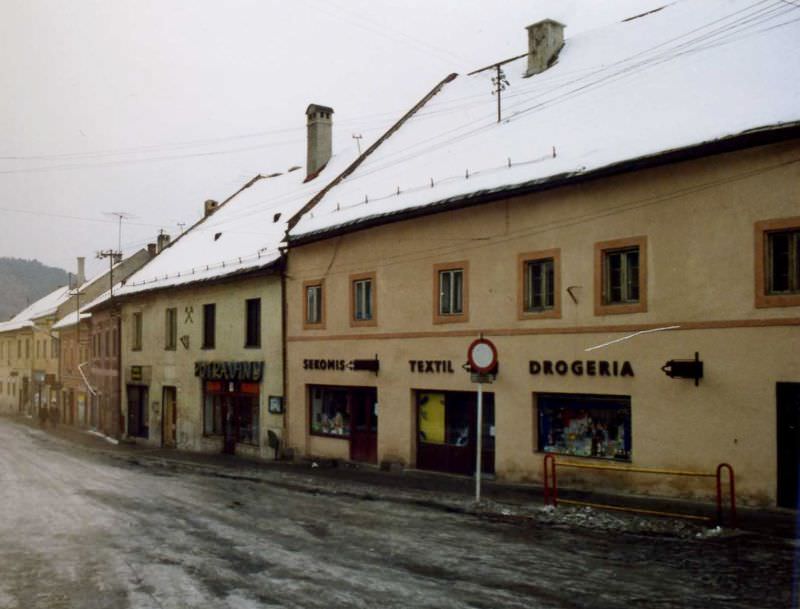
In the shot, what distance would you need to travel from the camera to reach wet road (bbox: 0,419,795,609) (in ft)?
29.0

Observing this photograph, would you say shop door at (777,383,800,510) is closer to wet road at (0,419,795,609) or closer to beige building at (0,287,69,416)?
wet road at (0,419,795,609)

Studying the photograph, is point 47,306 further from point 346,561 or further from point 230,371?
point 346,561

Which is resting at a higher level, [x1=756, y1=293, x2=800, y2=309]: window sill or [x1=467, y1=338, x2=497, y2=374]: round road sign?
[x1=756, y1=293, x2=800, y2=309]: window sill

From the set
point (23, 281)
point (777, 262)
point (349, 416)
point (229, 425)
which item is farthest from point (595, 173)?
point (23, 281)

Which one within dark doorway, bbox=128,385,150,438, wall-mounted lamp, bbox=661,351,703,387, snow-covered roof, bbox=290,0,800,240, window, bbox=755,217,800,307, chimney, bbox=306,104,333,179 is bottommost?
dark doorway, bbox=128,385,150,438

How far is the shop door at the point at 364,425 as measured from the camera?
22234mm

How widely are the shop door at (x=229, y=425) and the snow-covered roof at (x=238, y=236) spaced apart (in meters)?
4.70

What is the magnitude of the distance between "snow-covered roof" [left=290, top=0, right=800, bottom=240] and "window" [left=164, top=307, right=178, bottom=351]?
34.1 ft

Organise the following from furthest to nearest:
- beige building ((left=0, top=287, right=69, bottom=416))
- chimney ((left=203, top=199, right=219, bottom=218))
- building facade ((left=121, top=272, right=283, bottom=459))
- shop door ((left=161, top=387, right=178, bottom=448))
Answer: beige building ((left=0, top=287, right=69, bottom=416))
chimney ((left=203, top=199, right=219, bottom=218))
shop door ((left=161, top=387, right=178, bottom=448))
building facade ((left=121, top=272, right=283, bottom=459))

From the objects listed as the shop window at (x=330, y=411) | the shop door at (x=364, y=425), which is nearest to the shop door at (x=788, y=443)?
the shop door at (x=364, y=425)

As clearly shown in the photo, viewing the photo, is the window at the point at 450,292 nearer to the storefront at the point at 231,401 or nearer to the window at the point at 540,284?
the window at the point at 540,284

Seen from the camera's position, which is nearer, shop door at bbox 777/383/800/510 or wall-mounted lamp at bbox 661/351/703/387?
shop door at bbox 777/383/800/510

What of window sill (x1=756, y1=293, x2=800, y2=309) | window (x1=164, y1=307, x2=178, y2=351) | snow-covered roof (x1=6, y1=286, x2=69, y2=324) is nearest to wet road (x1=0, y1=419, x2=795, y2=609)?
window sill (x1=756, y1=293, x2=800, y2=309)

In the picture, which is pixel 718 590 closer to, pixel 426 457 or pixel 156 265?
pixel 426 457
